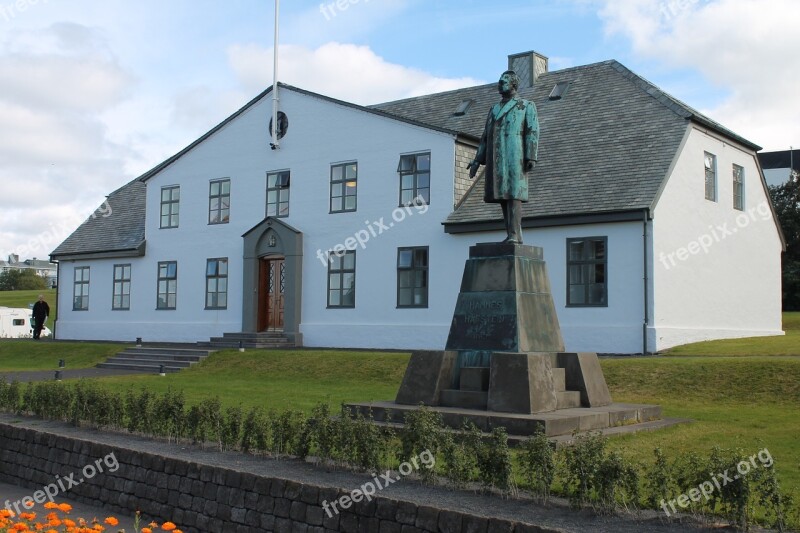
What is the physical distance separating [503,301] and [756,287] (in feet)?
58.2

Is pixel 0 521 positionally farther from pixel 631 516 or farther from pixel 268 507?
pixel 631 516

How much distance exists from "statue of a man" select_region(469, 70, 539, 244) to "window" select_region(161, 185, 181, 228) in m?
22.3

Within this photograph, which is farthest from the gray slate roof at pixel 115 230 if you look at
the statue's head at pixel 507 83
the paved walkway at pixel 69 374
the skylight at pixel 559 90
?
the statue's head at pixel 507 83

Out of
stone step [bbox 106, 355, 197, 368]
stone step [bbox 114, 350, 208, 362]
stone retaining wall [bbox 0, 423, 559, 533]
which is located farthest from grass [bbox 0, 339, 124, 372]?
stone retaining wall [bbox 0, 423, 559, 533]

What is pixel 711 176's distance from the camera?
1007 inches

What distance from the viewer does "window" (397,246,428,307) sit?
2625 cm

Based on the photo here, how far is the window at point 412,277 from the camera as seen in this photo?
26.2m

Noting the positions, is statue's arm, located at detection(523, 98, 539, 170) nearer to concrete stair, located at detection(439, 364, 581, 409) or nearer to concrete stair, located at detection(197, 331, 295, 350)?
concrete stair, located at detection(439, 364, 581, 409)

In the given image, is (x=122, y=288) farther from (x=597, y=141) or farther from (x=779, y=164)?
(x=779, y=164)

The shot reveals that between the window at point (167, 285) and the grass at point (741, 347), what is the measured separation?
730 inches

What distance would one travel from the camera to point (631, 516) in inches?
280

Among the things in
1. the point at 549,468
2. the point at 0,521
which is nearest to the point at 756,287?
the point at 549,468

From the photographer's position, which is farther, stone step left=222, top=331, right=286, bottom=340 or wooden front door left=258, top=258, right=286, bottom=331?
wooden front door left=258, top=258, right=286, bottom=331

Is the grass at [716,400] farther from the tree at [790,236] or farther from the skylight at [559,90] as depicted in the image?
the tree at [790,236]
